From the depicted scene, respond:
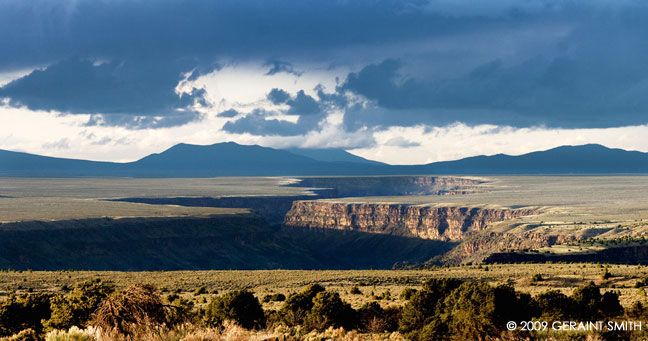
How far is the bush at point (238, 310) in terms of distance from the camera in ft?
105

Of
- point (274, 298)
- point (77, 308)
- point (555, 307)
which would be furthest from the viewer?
point (274, 298)

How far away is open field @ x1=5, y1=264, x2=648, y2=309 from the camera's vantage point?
173ft

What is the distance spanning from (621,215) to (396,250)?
64.5 m

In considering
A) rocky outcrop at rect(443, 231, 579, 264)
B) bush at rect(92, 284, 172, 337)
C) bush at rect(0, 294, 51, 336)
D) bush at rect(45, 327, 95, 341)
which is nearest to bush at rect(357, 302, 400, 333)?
bush at rect(92, 284, 172, 337)

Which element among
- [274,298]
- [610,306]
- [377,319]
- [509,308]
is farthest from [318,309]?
[274,298]

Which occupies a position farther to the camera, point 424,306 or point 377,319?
point 424,306

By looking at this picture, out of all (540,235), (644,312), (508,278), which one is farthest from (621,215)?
(644,312)

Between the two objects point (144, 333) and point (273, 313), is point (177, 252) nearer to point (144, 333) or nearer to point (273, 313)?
point (273, 313)

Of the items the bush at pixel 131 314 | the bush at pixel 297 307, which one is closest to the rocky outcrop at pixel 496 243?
the bush at pixel 297 307

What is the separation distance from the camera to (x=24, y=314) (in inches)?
1268

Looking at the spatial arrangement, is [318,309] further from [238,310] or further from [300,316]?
[238,310]

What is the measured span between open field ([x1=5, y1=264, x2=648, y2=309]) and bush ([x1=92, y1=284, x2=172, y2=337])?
2632 centimetres

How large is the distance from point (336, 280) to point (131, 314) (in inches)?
1693

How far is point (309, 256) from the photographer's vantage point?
576 ft
